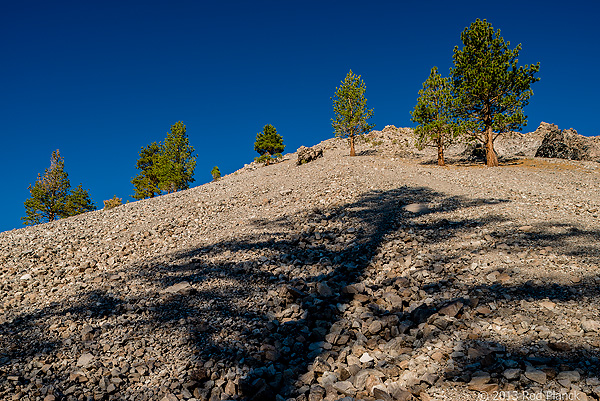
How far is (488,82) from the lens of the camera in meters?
29.3

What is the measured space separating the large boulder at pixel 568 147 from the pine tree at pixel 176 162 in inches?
1922

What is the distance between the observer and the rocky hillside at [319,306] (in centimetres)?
502

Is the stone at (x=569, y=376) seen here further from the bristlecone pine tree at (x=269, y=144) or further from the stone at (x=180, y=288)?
the bristlecone pine tree at (x=269, y=144)

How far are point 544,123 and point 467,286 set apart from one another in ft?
190

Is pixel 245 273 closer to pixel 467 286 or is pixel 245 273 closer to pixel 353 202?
pixel 467 286

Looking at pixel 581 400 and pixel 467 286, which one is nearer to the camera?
pixel 581 400

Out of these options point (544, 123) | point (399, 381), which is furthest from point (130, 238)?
point (544, 123)

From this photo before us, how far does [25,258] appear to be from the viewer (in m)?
12.1

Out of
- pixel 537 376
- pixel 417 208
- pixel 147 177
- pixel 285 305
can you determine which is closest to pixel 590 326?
pixel 537 376

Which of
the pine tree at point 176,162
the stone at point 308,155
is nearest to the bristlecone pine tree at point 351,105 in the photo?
the stone at point 308,155

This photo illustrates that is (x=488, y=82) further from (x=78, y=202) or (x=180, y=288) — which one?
(x=78, y=202)

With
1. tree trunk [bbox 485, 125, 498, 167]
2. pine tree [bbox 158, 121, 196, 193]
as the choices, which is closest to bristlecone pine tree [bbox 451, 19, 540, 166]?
tree trunk [bbox 485, 125, 498, 167]

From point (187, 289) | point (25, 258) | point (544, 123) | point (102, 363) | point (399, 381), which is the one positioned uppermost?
point (544, 123)

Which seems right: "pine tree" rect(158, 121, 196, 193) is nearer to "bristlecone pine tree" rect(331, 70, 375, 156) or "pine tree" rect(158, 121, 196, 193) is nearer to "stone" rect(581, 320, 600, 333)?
"bristlecone pine tree" rect(331, 70, 375, 156)
